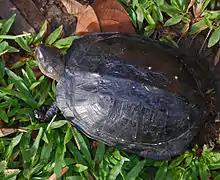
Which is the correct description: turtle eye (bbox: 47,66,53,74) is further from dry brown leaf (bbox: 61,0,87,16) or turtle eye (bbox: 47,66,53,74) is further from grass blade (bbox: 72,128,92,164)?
dry brown leaf (bbox: 61,0,87,16)

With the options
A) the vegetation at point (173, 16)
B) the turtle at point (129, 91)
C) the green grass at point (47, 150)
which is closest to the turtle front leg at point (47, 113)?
the green grass at point (47, 150)

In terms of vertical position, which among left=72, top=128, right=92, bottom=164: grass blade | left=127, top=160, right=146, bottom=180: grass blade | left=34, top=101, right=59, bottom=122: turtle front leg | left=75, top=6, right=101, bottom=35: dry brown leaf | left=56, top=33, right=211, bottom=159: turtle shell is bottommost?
left=127, top=160, right=146, bottom=180: grass blade

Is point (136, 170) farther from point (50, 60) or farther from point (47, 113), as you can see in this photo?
point (50, 60)

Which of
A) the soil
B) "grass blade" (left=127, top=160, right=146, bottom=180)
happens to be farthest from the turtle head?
"grass blade" (left=127, top=160, right=146, bottom=180)

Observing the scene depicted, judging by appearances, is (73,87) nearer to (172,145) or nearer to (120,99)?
(120,99)

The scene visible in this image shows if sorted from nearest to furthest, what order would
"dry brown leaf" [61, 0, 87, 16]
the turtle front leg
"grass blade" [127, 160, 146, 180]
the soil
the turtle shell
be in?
the turtle shell, "grass blade" [127, 160, 146, 180], the turtle front leg, the soil, "dry brown leaf" [61, 0, 87, 16]
